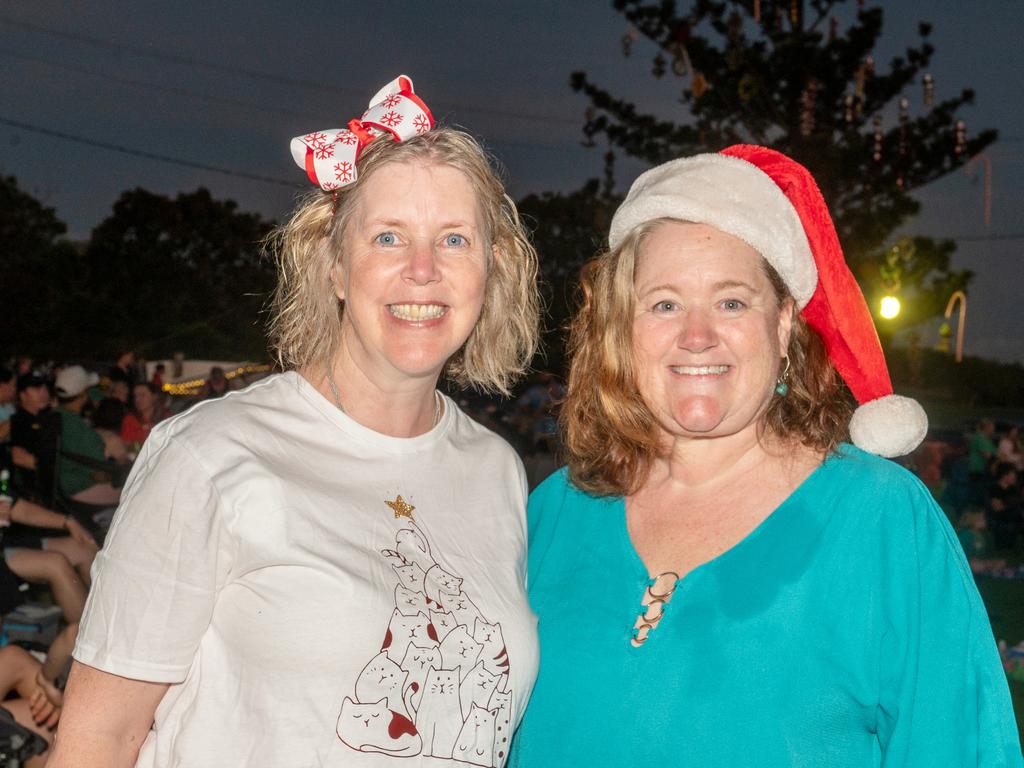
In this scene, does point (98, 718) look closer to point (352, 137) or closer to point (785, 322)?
point (352, 137)

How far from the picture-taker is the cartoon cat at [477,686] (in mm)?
2096

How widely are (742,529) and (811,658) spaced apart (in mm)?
357

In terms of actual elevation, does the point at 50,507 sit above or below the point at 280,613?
below

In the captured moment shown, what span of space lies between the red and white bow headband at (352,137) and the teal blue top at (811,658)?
1152 mm

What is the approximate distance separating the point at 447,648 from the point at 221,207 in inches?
1551

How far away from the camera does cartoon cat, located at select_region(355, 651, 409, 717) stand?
1.96m

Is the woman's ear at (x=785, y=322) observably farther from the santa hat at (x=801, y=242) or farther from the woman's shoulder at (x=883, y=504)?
the woman's shoulder at (x=883, y=504)

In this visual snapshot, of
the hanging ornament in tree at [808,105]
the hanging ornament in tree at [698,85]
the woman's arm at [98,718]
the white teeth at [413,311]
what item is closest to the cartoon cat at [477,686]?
the woman's arm at [98,718]

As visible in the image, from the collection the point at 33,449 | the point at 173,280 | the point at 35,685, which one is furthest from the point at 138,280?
the point at 35,685

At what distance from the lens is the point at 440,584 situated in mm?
2156

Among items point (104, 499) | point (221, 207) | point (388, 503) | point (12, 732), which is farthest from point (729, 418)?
point (221, 207)

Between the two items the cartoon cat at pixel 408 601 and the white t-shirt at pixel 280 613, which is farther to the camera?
the cartoon cat at pixel 408 601

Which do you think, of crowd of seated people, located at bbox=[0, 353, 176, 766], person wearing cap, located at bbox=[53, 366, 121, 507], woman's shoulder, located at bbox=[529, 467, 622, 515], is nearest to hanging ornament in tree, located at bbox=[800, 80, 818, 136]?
crowd of seated people, located at bbox=[0, 353, 176, 766]

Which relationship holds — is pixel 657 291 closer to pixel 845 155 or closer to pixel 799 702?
pixel 799 702
